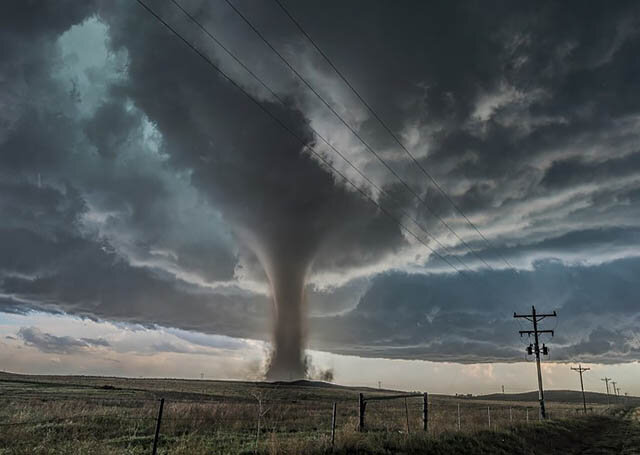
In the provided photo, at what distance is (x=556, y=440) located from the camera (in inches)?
1144

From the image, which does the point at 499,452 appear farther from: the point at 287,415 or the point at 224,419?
the point at 287,415

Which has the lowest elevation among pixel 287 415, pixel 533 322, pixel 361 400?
pixel 287 415

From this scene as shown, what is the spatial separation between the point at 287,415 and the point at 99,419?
18.4 metres

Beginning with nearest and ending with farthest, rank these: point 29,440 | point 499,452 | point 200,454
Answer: point 200,454 → point 29,440 → point 499,452

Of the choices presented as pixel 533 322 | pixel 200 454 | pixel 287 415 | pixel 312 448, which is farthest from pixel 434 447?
pixel 533 322

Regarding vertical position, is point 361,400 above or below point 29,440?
above

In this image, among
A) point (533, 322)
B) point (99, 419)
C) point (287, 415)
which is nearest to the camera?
point (99, 419)

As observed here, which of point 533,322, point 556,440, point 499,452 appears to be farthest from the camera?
point 533,322

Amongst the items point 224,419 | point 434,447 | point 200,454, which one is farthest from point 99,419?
point 434,447

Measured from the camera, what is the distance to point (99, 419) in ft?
83.4

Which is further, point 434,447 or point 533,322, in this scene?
point 533,322

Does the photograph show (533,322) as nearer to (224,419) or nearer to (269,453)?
(224,419)

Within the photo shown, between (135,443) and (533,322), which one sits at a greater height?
(533,322)

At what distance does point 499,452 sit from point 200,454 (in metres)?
14.1
